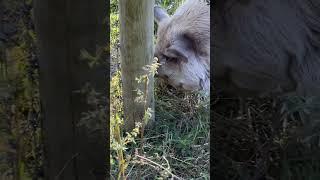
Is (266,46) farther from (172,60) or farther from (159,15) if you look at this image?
(159,15)

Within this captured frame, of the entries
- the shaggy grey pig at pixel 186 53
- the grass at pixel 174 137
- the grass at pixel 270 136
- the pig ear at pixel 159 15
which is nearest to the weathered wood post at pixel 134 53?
the grass at pixel 174 137

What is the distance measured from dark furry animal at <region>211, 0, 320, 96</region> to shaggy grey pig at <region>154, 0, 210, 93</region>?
3137 millimetres

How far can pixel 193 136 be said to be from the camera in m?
3.56

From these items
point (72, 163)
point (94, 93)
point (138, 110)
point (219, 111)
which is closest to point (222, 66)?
point (219, 111)

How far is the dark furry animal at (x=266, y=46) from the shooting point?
3.12 feet

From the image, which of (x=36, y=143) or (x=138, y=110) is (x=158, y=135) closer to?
(x=138, y=110)

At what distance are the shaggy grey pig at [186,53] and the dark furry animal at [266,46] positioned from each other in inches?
123

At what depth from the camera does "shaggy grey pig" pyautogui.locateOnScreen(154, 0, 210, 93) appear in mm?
4176

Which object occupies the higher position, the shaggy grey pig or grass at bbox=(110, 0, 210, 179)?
the shaggy grey pig

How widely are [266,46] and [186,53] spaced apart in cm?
326

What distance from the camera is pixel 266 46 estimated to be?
0.97m

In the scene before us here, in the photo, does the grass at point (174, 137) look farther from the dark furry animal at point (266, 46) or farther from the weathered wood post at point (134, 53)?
the dark furry animal at point (266, 46)

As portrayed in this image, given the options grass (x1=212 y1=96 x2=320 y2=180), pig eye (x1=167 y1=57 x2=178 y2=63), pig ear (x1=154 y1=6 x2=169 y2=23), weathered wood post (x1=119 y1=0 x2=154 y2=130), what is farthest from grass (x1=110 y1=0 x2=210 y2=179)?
grass (x1=212 y1=96 x2=320 y2=180)

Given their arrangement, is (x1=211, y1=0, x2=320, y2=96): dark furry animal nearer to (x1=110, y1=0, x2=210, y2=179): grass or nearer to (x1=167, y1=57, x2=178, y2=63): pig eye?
(x1=110, y1=0, x2=210, y2=179): grass
